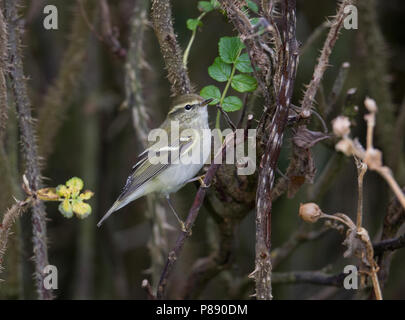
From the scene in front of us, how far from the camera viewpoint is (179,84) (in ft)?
9.16

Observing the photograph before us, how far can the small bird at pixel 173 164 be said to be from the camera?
127 inches

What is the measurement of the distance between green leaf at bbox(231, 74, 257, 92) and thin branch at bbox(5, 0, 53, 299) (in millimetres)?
1136

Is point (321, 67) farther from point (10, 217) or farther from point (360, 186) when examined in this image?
point (10, 217)

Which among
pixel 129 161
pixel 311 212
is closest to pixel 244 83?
pixel 311 212

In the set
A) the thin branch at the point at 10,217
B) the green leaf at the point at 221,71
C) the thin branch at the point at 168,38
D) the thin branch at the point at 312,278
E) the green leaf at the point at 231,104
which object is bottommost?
the thin branch at the point at 312,278

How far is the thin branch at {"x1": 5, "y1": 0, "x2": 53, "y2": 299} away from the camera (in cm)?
285

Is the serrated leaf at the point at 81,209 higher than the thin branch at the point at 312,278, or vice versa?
the serrated leaf at the point at 81,209

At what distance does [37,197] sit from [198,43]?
11.5 ft

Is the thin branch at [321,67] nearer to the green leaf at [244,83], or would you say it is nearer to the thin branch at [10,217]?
the green leaf at [244,83]

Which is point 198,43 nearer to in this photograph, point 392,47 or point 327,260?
point 392,47

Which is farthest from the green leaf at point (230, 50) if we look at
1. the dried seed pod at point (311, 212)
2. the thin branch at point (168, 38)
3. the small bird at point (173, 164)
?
the dried seed pod at point (311, 212)

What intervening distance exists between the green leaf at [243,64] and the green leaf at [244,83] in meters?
0.04

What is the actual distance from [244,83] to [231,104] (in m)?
0.11

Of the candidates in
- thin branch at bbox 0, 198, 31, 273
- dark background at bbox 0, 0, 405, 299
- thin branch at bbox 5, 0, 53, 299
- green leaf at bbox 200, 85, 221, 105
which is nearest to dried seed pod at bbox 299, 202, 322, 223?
green leaf at bbox 200, 85, 221, 105
